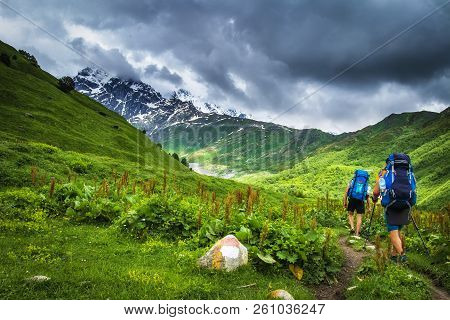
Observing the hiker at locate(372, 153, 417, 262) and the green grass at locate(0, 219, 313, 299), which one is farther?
the hiker at locate(372, 153, 417, 262)

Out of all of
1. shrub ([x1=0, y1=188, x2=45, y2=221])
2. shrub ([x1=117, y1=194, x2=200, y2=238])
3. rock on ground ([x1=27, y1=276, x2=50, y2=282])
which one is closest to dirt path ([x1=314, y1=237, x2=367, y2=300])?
shrub ([x1=117, y1=194, x2=200, y2=238])

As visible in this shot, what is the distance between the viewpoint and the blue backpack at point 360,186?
16531 millimetres

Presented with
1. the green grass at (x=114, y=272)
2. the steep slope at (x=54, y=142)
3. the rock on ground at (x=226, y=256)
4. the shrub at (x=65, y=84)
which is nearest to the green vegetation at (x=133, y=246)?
the green grass at (x=114, y=272)

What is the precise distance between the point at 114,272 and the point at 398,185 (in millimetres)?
8199

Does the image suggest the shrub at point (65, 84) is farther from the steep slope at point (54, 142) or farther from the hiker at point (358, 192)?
the hiker at point (358, 192)

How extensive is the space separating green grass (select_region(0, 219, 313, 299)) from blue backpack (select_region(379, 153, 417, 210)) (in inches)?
151

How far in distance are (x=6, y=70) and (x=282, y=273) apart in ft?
254

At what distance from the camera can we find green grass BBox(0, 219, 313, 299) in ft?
24.6

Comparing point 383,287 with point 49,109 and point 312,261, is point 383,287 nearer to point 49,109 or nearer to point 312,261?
point 312,261

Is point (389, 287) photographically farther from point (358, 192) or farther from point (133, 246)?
point (358, 192)

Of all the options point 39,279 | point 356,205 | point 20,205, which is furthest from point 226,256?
point 356,205

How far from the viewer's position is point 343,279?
10.6 meters

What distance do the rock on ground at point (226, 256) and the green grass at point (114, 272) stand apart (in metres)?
0.20

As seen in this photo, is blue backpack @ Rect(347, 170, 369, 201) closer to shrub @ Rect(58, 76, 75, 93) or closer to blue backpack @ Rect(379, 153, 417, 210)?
blue backpack @ Rect(379, 153, 417, 210)
